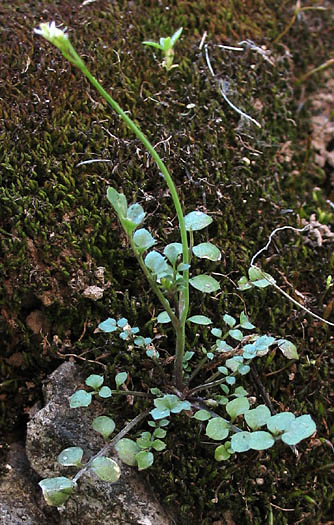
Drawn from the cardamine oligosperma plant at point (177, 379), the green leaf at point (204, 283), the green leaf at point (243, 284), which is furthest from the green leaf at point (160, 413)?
the green leaf at point (243, 284)

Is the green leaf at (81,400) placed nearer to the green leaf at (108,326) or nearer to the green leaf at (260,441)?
the green leaf at (108,326)

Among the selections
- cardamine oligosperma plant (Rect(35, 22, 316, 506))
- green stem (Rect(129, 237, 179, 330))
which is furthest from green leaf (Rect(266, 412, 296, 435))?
green stem (Rect(129, 237, 179, 330))

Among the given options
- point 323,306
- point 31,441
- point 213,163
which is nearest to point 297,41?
point 213,163

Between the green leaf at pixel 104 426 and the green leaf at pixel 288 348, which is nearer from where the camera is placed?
the green leaf at pixel 104 426

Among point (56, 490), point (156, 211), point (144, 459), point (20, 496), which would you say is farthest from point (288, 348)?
point (20, 496)

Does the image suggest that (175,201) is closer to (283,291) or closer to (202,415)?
(202,415)

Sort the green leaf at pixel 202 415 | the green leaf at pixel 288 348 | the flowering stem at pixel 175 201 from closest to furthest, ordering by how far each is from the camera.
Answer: the flowering stem at pixel 175 201
the green leaf at pixel 202 415
the green leaf at pixel 288 348

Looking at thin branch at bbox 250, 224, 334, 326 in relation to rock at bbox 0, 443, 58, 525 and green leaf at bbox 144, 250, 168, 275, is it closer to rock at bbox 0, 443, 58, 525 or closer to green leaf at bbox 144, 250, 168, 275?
green leaf at bbox 144, 250, 168, 275
